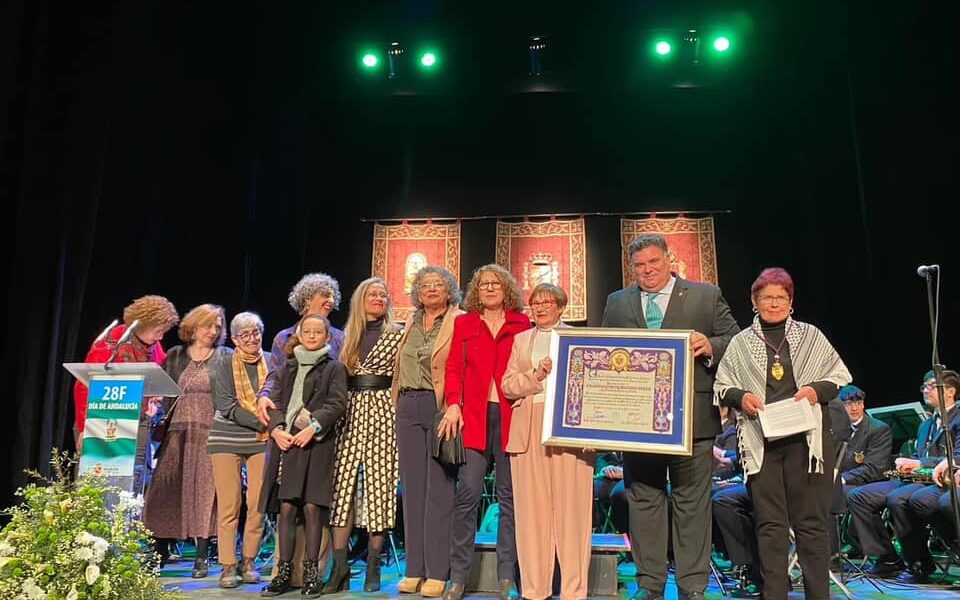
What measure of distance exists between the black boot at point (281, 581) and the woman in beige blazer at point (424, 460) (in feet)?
1.94

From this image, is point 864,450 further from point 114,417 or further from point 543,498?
point 114,417

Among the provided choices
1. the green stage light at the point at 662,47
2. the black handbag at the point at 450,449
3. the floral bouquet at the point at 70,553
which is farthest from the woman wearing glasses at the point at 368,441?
the green stage light at the point at 662,47

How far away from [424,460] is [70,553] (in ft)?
6.34

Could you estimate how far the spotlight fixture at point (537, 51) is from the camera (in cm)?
909

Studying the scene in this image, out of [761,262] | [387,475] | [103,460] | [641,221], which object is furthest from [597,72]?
[103,460]

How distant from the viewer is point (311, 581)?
3.95 meters

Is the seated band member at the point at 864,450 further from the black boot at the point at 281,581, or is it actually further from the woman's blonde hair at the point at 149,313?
the woman's blonde hair at the point at 149,313

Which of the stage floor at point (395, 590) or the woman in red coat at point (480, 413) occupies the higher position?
the woman in red coat at point (480, 413)

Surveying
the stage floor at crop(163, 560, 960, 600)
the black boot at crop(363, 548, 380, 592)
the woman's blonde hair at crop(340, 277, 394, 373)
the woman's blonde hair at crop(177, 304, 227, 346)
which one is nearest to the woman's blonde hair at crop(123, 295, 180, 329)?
the woman's blonde hair at crop(177, 304, 227, 346)

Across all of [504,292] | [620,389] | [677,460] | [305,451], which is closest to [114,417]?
[305,451]

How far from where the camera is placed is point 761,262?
9.24 metres

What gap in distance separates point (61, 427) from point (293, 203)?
499 centimetres

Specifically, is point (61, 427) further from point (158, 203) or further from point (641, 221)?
point (641, 221)

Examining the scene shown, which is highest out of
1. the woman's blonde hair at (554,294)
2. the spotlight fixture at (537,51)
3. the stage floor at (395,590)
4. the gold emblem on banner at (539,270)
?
the spotlight fixture at (537,51)
